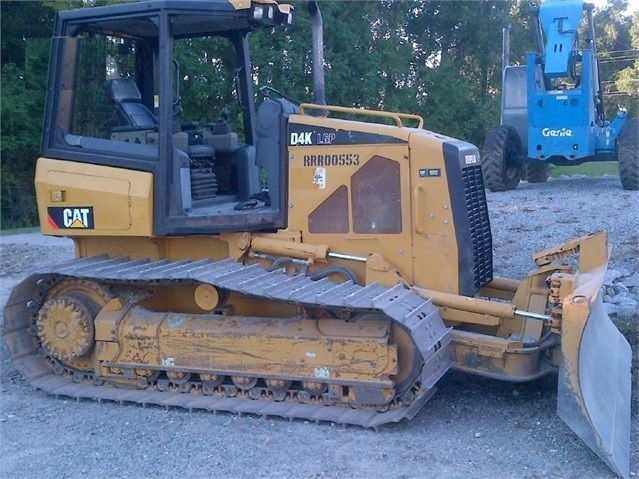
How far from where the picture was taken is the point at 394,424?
5500 millimetres

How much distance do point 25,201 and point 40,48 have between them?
12.7ft

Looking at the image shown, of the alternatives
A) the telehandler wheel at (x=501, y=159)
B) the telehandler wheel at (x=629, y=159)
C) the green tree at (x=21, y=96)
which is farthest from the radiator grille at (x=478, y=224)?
the green tree at (x=21, y=96)

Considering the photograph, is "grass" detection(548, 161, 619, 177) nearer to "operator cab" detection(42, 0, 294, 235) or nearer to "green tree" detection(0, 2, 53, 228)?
"green tree" detection(0, 2, 53, 228)

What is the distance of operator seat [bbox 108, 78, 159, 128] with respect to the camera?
6.52 meters

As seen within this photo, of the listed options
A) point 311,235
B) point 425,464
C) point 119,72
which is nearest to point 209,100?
point 119,72

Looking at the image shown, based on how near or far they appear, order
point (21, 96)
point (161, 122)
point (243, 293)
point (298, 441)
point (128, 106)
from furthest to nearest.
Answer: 1. point (21, 96)
2. point (128, 106)
3. point (161, 122)
4. point (243, 293)
5. point (298, 441)

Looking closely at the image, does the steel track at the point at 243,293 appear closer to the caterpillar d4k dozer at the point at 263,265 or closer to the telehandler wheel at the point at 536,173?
the caterpillar d4k dozer at the point at 263,265

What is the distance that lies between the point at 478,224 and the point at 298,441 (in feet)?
6.97

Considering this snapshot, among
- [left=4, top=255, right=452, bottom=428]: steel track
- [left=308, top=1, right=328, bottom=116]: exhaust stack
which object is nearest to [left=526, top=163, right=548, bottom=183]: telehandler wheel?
[left=308, top=1, right=328, bottom=116]: exhaust stack

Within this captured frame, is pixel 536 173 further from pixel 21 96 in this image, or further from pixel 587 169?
pixel 21 96

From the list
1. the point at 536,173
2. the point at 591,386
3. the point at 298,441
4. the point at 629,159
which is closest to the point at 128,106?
the point at 298,441

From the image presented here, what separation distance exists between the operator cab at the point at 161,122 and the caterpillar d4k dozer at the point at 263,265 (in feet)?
0.05

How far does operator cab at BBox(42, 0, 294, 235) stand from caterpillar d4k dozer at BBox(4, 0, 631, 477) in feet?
0.05

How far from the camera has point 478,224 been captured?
6.28 metres
